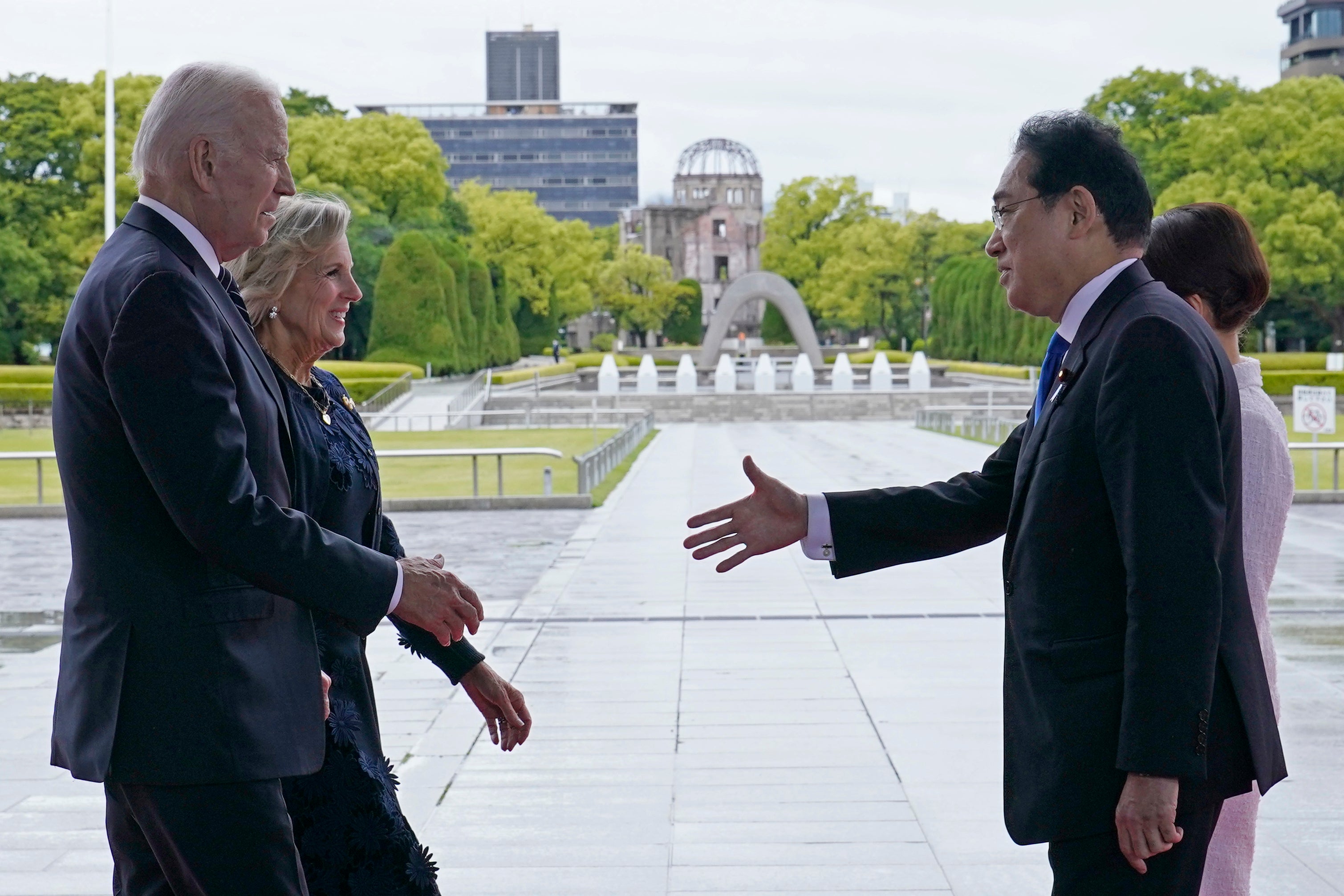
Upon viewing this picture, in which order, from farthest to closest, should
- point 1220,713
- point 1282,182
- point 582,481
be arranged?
point 1282,182 < point 582,481 < point 1220,713

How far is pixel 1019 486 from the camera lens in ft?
8.32

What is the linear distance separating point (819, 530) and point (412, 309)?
4290 cm

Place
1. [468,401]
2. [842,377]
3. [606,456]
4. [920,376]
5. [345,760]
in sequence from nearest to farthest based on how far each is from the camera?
[345,760], [606,456], [468,401], [842,377], [920,376]

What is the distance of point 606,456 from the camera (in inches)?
779

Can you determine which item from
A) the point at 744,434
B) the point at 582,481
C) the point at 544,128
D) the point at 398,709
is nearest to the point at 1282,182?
the point at 744,434

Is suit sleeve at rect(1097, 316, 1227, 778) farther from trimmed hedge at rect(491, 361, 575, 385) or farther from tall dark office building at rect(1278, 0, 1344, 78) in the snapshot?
tall dark office building at rect(1278, 0, 1344, 78)

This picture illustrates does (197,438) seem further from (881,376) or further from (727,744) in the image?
(881,376)

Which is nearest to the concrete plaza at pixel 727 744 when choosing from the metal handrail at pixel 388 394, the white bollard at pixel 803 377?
the metal handrail at pixel 388 394

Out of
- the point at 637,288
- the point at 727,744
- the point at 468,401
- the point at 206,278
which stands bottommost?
the point at 468,401

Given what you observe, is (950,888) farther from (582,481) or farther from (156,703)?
(582,481)

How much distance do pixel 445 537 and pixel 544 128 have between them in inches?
4683

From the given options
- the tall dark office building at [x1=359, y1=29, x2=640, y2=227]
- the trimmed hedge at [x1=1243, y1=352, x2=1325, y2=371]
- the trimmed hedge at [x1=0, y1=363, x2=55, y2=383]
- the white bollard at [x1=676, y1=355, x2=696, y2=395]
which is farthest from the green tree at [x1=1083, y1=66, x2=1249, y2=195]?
the tall dark office building at [x1=359, y1=29, x2=640, y2=227]

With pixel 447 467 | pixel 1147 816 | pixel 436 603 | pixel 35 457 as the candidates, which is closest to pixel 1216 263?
pixel 1147 816

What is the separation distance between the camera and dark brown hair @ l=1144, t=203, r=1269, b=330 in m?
2.95
